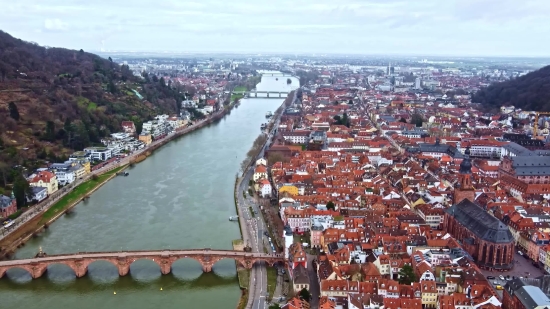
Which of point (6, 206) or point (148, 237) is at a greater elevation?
point (6, 206)

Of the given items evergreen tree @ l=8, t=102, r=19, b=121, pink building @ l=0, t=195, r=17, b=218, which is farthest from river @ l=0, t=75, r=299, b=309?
evergreen tree @ l=8, t=102, r=19, b=121

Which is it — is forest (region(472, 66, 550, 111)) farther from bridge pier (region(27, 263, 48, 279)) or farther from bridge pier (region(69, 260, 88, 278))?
bridge pier (region(27, 263, 48, 279))

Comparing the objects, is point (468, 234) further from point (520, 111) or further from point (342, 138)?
point (520, 111)

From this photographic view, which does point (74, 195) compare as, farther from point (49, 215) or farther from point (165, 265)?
point (165, 265)

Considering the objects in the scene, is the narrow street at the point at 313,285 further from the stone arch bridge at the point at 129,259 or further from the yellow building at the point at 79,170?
the yellow building at the point at 79,170

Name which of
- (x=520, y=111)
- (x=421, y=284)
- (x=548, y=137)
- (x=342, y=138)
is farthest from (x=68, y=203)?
(x=520, y=111)

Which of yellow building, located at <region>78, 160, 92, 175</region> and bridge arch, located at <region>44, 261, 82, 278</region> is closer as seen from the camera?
bridge arch, located at <region>44, 261, 82, 278</region>

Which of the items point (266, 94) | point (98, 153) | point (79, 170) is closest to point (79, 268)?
point (79, 170)
